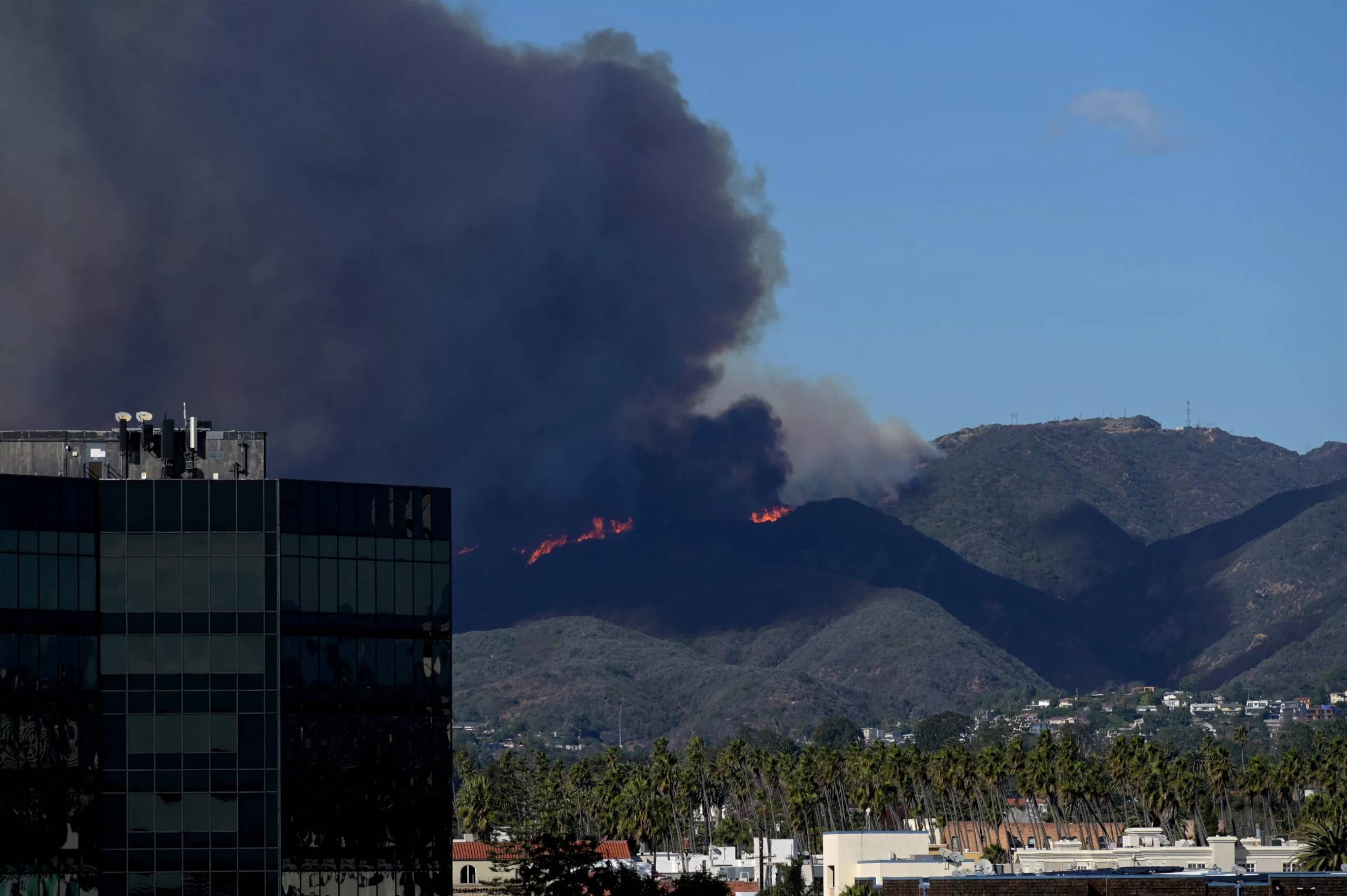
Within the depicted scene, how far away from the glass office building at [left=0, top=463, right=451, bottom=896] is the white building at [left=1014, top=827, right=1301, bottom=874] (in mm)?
49474

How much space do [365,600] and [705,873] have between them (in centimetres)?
5810

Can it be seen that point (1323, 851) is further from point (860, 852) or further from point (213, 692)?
point (213, 692)

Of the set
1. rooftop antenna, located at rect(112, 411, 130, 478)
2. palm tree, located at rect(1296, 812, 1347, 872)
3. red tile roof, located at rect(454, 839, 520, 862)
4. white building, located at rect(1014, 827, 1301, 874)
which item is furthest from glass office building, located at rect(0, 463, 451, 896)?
palm tree, located at rect(1296, 812, 1347, 872)

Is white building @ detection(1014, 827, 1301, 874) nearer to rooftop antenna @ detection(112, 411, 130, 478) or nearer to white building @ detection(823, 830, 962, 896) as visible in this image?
white building @ detection(823, 830, 962, 896)

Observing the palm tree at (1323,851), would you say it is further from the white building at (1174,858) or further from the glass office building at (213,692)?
the glass office building at (213,692)

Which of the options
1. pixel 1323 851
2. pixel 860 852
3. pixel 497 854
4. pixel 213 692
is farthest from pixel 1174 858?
pixel 213 692

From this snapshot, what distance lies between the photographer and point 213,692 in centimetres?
9725

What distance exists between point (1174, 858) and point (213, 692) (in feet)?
228

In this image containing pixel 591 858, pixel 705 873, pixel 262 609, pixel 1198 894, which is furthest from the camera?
pixel 705 873

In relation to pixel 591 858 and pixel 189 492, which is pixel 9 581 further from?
pixel 591 858

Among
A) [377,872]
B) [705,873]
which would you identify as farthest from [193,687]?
[705,873]

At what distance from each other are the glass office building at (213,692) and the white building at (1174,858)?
162 ft

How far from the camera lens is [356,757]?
100m

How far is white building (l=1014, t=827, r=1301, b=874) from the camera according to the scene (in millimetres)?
136250
